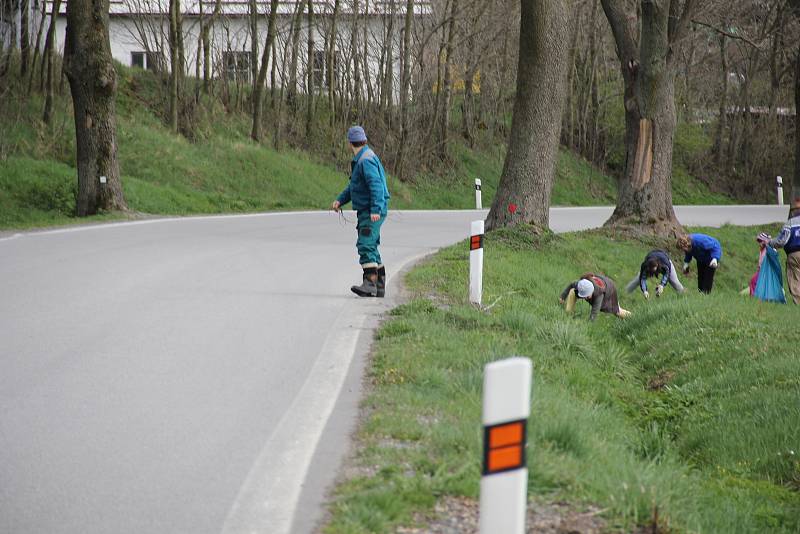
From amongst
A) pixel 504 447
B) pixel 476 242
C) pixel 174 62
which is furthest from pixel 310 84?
pixel 504 447

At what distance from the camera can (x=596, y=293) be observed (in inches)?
468

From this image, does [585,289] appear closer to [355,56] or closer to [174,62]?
[174,62]

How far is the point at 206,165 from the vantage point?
2722cm

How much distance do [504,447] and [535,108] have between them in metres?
13.8

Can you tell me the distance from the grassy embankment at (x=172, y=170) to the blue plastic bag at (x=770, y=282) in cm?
1163

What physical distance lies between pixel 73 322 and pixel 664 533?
234 inches

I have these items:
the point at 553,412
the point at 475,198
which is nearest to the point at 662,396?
the point at 553,412

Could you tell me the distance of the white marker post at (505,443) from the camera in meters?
3.37

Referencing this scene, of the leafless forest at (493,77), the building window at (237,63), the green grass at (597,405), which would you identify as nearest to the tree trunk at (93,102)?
the leafless forest at (493,77)

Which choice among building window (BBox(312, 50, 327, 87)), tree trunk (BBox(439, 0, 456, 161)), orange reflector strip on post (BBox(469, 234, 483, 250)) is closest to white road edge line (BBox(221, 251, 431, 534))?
orange reflector strip on post (BBox(469, 234, 483, 250))

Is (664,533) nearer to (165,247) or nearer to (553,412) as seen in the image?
(553,412)

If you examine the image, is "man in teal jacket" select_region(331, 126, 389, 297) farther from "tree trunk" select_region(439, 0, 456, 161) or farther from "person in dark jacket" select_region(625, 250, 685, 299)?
"tree trunk" select_region(439, 0, 456, 161)

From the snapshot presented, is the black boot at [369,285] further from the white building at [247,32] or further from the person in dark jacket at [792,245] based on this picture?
the white building at [247,32]

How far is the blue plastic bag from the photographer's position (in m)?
14.9
